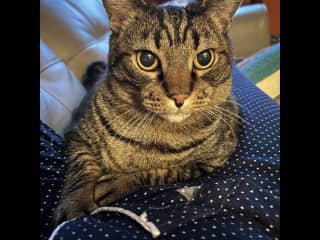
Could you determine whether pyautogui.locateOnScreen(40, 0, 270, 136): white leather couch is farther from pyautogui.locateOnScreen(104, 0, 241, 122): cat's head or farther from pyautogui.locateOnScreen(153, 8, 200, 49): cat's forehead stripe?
pyautogui.locateOnScreen(153, 8, 200, 49): cat's forehead stripe

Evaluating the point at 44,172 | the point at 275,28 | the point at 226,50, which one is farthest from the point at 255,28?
the point at 44,172

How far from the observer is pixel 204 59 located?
99cm

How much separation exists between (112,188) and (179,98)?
277mm

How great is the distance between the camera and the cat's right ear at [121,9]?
1.02 meters

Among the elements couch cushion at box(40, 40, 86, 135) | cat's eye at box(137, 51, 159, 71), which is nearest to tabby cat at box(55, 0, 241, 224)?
cat's eye at box(137, 51, 159, 71)

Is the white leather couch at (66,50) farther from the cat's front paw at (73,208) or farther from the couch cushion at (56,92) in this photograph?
the cat's front paw at (73,208)

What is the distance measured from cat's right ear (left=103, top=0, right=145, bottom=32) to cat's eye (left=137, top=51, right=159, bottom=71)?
0.13 m

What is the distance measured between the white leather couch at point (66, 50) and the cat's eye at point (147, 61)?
1.35 feet

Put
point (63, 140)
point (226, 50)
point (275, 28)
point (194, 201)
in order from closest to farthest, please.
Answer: point (194, 201), point (226, 50), point (63, 140), point (275, 28)

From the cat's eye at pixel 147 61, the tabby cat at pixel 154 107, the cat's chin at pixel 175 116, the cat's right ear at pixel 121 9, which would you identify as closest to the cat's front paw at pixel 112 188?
the tabby cat at pixel 154 107

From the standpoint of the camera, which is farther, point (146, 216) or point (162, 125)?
point (162, 125)
